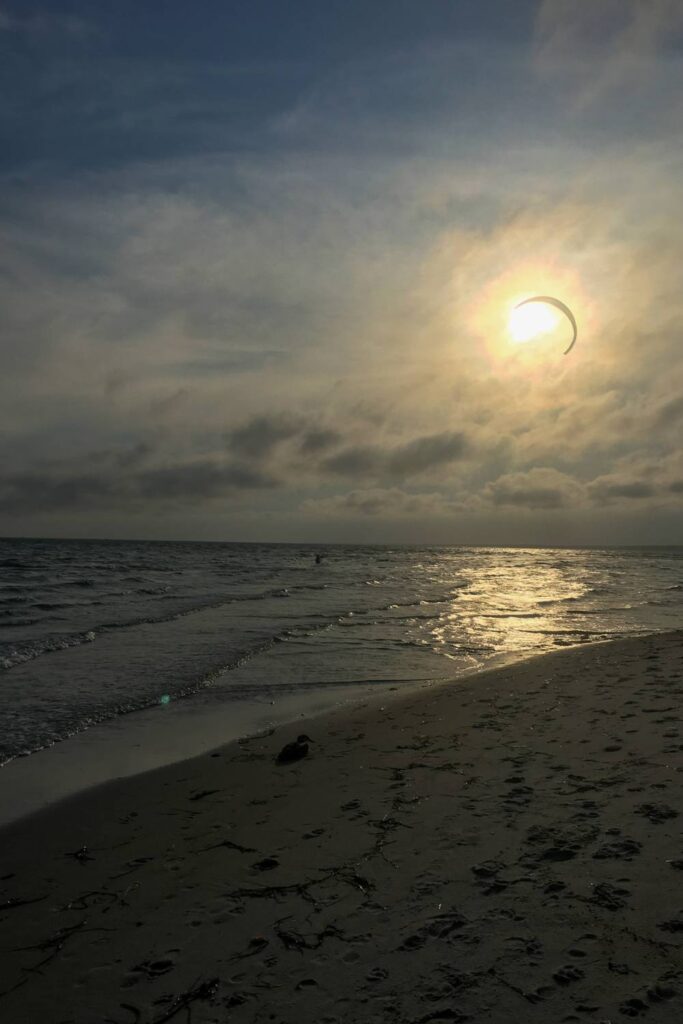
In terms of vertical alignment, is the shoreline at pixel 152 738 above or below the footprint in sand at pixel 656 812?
below

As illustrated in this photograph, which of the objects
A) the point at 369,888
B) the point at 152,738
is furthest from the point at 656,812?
the point at 152,738

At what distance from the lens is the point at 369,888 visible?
15.2ft

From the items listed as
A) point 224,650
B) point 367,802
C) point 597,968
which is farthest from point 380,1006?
point 224,650

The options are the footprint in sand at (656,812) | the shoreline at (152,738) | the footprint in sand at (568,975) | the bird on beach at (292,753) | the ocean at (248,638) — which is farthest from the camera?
the ocean at (248,638)

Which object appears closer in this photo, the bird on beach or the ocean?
the bird on beach

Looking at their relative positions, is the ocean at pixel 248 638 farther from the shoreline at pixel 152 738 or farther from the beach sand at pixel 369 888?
the beach sand at pixel 369 888

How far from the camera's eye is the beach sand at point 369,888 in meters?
3.53

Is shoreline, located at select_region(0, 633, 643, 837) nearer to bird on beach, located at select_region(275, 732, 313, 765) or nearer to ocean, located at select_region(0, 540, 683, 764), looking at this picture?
ocean, located at select_region(0, 540, 683, 764)

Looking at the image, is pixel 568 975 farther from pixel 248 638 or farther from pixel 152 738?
pixel 248 638

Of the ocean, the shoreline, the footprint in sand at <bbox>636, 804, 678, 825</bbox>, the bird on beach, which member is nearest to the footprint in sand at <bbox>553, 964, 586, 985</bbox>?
the footprint in sand at <bbox>636, 804, 678, 825</bbox>

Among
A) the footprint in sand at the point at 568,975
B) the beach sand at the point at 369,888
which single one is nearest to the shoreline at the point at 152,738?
the beach sand at the point at 369,888

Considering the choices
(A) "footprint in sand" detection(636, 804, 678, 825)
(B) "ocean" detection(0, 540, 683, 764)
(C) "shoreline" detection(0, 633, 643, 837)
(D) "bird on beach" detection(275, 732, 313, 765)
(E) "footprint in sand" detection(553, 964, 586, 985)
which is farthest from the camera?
(B) "ocean" detection(0, 540, 683, 764)

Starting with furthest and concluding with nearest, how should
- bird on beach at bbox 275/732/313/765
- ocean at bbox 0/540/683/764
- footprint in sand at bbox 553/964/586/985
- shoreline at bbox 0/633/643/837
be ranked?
ocean at bbox 0/540/683/764
bird on beach at bbox 275/732/313/765
shoreline at bbox 0/633/643/837
footprint in sand at bbox 553/964/586/985

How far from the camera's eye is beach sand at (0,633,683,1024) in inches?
139
